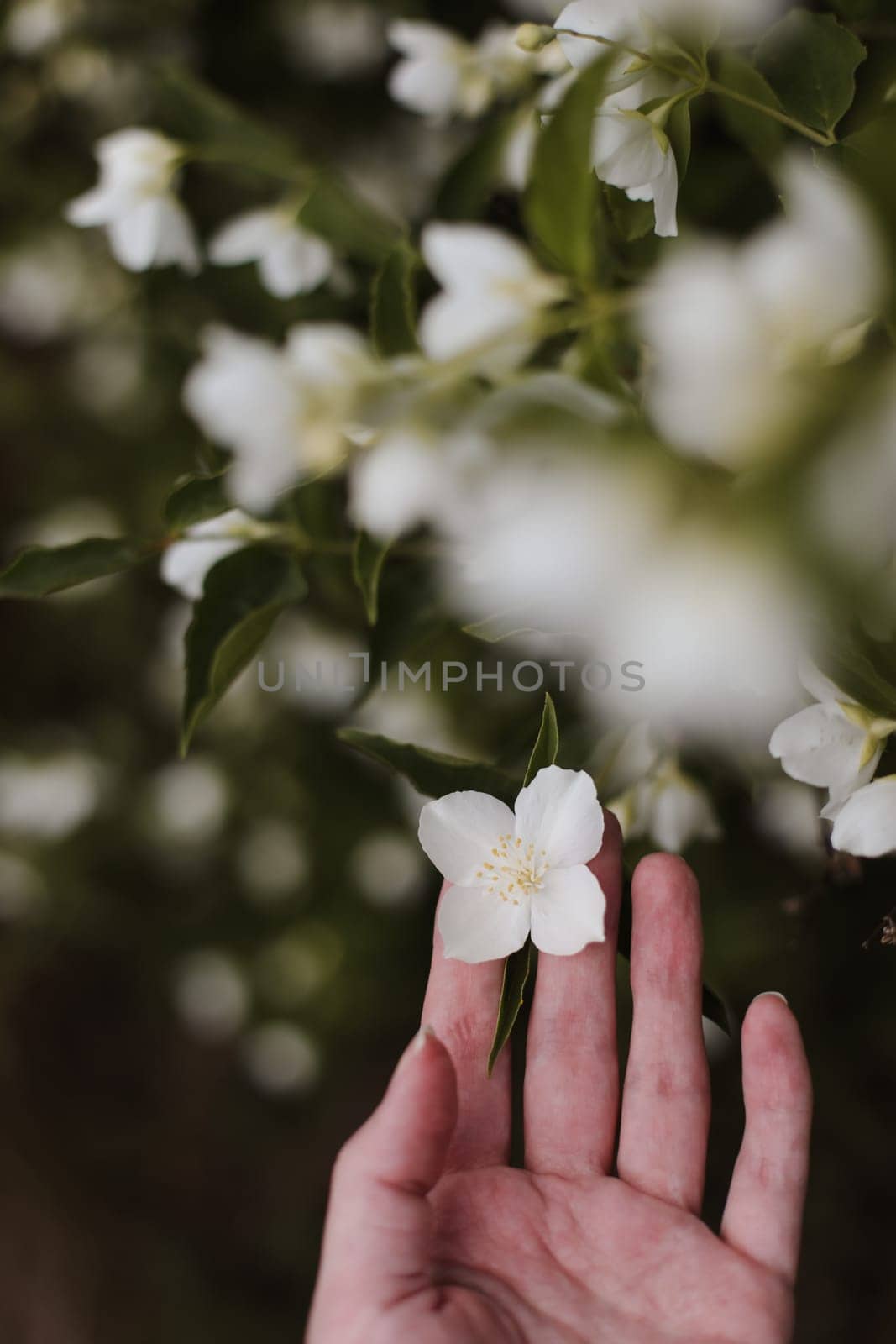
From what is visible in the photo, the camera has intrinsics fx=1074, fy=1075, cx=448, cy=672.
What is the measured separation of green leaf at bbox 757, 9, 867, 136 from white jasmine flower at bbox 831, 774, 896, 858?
12.9 inches

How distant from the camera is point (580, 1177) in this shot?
2.39ft

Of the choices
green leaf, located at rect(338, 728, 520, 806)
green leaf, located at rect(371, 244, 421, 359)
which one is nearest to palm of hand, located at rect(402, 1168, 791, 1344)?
green leaf, located at rect(338, 728, 520, 806)

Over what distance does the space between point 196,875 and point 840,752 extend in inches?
47.7

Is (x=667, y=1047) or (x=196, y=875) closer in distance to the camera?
(x=667, y=1047)

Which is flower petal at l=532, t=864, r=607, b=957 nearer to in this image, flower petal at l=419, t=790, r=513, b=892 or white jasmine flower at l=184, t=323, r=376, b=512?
flower petal at l=419, t=790, r=513, b=892

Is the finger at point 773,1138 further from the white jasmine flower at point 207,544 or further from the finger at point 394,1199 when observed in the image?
the white jasmine flower at point 207,544

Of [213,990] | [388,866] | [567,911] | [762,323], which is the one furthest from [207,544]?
[213,990]

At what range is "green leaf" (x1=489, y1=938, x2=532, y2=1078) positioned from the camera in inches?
23.8

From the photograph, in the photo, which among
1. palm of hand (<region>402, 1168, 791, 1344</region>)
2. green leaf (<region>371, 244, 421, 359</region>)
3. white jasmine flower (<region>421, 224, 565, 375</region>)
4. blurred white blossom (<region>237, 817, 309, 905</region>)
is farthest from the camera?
blurred white blossom (<region>237, 817, 309, 905</region>)

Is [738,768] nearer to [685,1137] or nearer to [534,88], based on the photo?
[685,1137]

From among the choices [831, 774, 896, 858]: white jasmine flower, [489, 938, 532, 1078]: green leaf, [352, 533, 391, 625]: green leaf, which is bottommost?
[489, 938, 532, 1078]: green leaf

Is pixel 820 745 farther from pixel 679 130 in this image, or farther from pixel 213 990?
pixel 213 990

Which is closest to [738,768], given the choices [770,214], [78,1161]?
[770,214]

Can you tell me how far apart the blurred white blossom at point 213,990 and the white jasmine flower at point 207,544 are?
0.96m
